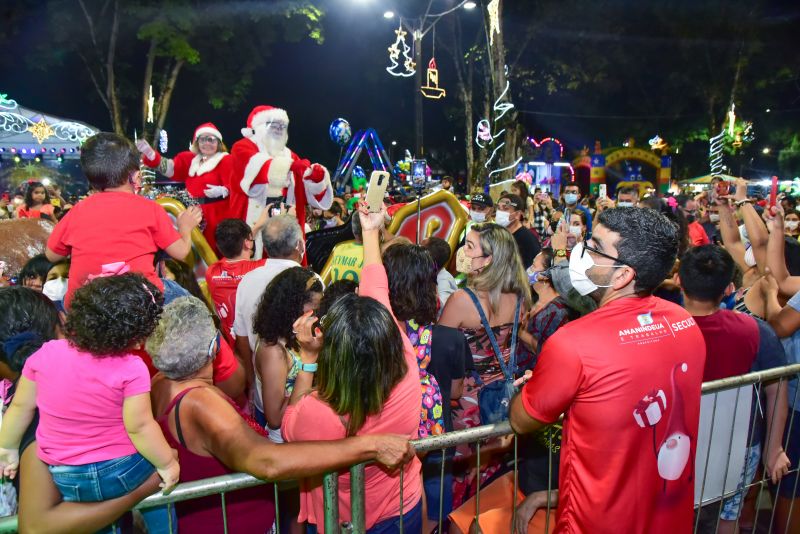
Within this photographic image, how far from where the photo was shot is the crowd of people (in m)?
1.95

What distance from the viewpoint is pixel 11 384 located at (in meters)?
2.43

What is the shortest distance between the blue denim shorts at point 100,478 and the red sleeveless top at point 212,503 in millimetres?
161

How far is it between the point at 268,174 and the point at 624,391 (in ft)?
15.3

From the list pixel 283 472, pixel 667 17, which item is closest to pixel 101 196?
pixel 283 472

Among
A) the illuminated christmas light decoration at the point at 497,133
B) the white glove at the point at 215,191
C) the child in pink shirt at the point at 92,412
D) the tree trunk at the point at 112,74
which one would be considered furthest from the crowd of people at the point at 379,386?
the illuminated christmas light decoration at the point at 497,133

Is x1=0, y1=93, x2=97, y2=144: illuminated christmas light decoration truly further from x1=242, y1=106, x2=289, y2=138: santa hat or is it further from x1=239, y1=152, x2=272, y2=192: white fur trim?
x1=239, y1=152, x2=272, y2=192: white fur trim

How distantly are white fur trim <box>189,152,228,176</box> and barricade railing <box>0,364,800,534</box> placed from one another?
4352 millimetres

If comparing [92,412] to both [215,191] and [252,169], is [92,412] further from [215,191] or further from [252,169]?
[215,191]

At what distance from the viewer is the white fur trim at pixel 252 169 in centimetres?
580

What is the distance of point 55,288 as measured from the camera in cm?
377

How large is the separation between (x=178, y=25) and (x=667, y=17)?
2060 centimetres

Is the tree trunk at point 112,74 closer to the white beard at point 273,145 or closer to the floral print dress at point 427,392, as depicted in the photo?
the white beard at point 273,145

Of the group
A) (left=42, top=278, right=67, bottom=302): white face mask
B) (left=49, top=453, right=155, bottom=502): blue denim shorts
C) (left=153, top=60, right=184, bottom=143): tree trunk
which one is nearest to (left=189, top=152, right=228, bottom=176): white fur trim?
(left=42, top=278, right=67, bottom=302): white face mask

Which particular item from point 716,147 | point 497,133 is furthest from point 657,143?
point 497,133
